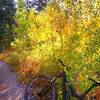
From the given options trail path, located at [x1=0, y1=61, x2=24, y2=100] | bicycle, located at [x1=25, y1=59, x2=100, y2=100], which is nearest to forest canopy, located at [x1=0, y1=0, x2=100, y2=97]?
trail path, located at [x1=0, y1=61, x2=24, y2=100]

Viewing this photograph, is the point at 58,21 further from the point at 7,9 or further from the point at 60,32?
the point at 7,9

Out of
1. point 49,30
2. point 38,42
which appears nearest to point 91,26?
point 49,30

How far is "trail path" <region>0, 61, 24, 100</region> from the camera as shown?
1252cm

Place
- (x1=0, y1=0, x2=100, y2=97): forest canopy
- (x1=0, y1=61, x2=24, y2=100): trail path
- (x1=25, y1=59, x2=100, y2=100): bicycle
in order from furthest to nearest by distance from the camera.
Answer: (x1=0, y1=61, x2=24, y2=100): trail path < (x1=0, y1=0, x2=100, y2=97): forest canopy < (x1=25, y1=59, x2=100, y2=100): bicycle

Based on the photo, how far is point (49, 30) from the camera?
43.0 feet

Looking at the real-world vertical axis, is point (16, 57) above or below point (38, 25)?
below

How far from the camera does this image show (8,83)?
612 inches

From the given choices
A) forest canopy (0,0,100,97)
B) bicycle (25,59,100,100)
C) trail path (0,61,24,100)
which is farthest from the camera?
trail path (0,61,24,100)

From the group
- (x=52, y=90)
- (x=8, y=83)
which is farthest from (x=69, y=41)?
(x=8, y=83)

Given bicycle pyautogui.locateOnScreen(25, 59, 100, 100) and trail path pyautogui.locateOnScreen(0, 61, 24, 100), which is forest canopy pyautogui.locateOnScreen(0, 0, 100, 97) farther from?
bicycle pyautogui.locateOnScreen(25, 59, 100, 100)

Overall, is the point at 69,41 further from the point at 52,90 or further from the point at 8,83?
the point at 8,83

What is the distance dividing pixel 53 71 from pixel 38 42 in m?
2.76

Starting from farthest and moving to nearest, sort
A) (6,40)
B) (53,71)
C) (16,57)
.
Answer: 1. (6,40)
2. (16,57)
3. (53,71)

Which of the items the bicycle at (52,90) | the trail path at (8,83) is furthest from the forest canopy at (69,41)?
the bicycle at (52,90)
